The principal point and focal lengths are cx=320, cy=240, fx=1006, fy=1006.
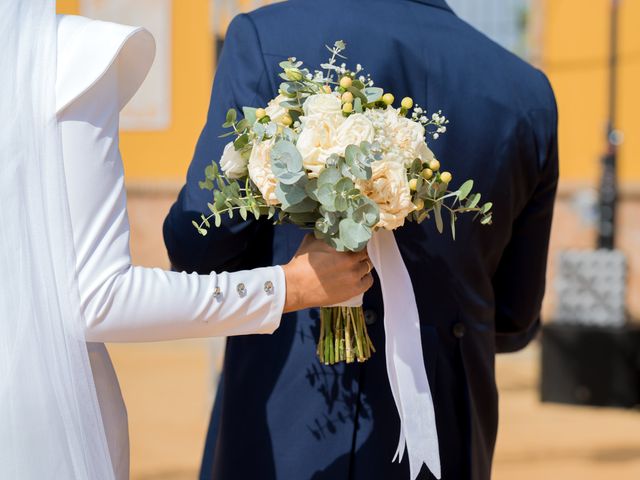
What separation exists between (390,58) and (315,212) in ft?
1.65

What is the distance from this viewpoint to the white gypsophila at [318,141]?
6.13ft

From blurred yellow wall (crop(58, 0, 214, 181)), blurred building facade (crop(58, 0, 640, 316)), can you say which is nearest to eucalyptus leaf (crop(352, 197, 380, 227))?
blurred building facade (crop(58, 0, 640, 316))

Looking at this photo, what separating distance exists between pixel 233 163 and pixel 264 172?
4.6 inches

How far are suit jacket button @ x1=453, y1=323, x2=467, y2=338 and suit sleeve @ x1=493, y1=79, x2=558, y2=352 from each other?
0.36 m

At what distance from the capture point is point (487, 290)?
2516 millimetres

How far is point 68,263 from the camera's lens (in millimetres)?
1728

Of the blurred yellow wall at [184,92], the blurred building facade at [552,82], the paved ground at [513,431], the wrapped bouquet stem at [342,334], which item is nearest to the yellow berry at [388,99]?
the wrapped bouquet stem at [342,334]

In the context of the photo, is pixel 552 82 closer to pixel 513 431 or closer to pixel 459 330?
pixel 513 431

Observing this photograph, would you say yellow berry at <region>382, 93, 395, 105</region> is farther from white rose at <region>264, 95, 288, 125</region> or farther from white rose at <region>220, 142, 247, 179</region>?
white rose at <region>220, 142, 247, 179</region>

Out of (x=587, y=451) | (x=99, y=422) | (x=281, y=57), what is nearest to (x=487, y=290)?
(x=281, y=57)

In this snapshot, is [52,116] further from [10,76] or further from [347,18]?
[347,18]

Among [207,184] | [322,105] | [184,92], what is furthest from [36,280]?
[184,92]

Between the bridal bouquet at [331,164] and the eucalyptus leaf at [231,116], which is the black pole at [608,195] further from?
the eucalyptus leaf at [231,116]

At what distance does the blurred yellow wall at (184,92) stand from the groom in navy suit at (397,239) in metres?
11.7
